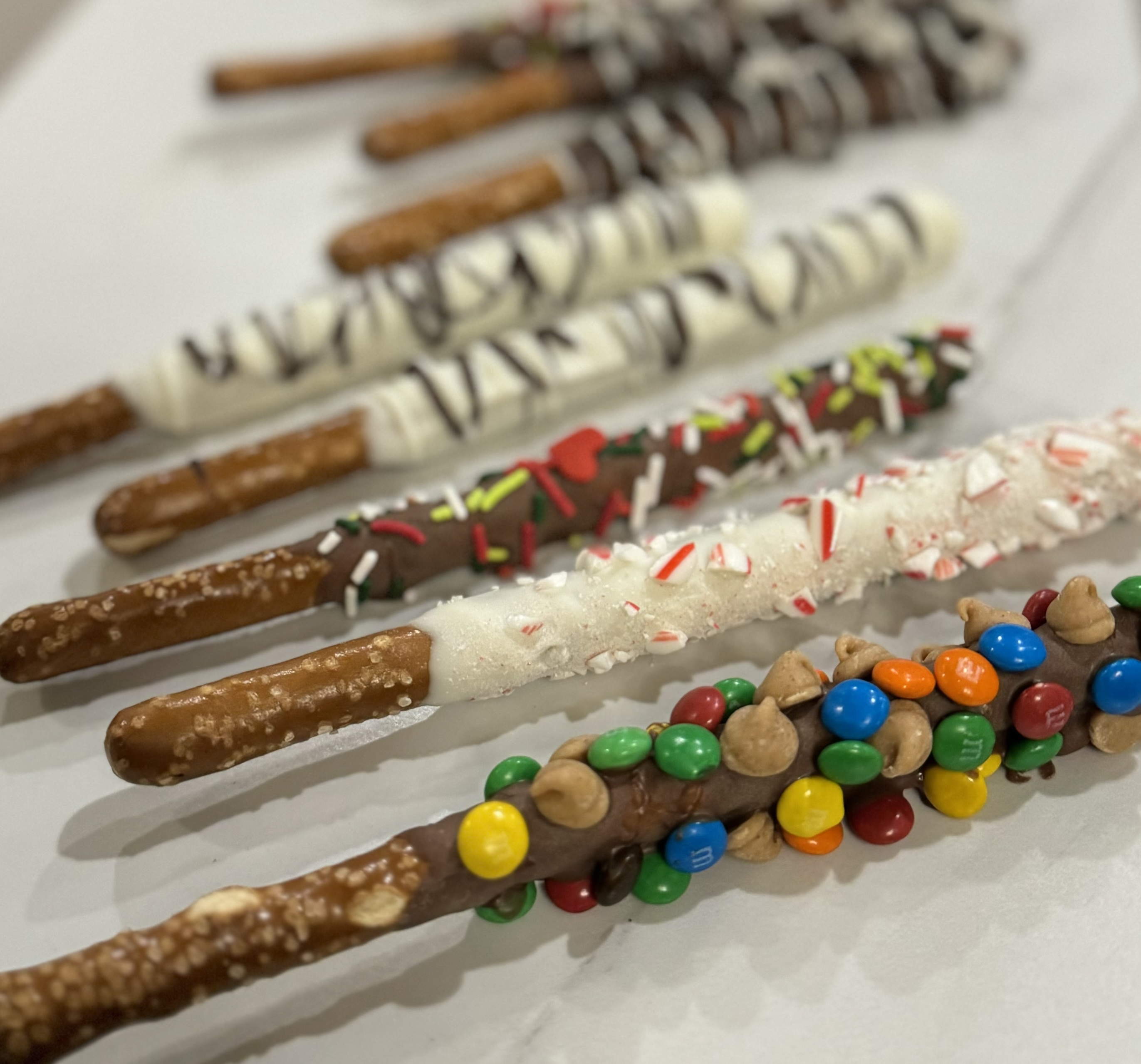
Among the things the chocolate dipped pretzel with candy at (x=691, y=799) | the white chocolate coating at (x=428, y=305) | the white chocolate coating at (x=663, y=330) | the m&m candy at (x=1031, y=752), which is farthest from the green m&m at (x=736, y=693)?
the white chocolate coating at (x=428, y=305)

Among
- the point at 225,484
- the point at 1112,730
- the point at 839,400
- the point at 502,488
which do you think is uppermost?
the point at 225,484

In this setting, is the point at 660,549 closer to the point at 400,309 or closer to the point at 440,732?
the point at 440,732

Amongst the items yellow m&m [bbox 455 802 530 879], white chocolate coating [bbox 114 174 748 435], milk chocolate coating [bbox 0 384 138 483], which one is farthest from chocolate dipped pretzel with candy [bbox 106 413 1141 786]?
milk chocolate coating [bbox 0 384 138 483]

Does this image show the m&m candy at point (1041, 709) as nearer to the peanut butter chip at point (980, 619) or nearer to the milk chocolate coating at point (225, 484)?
the peanut butter chip at point (980, 619)

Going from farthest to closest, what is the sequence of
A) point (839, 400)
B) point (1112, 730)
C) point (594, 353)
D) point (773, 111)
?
1. point (773, 111)
2. point (594, 353)
3. point (839, 400)
4. point (1112, 730)

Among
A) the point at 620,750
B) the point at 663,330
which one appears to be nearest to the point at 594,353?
the point at 663,330

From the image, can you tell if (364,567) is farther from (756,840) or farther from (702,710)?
(756,840)

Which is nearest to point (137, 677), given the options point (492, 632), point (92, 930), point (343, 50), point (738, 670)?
point (92, 930)
